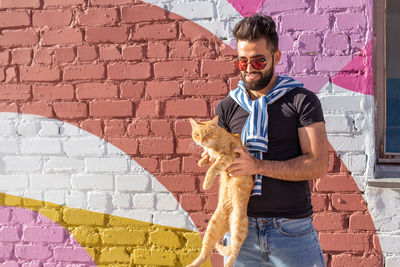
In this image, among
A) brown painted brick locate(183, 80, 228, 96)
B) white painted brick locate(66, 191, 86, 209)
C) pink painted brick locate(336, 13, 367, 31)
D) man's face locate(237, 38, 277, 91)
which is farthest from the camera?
white painted brick locate(66, 191, 86, 209)

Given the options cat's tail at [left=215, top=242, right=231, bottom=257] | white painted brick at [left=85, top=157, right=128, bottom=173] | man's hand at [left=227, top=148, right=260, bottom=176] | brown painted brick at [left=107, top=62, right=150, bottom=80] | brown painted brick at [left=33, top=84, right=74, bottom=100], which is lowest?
cat's tail at [left=215, top=242, right=231, bottom=257]

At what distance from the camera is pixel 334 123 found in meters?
2.66

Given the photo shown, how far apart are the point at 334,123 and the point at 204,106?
782mm

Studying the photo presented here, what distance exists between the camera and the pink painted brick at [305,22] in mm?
2664

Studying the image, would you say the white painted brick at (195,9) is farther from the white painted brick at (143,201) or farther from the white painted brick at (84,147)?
the white painted brick at (143,201)

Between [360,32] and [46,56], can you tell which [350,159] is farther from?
[46,56]

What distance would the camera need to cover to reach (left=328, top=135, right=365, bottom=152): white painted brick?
265 centimetres

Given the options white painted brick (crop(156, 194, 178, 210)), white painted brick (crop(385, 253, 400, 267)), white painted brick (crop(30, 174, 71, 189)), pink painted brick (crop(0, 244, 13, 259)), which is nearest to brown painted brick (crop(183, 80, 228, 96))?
white painted brick (crop(156, 194, 178, 210))

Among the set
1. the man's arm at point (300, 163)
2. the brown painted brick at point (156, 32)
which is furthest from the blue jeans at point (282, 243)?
the brown painted brick at point (156, 32)

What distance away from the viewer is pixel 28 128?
304 centimetres

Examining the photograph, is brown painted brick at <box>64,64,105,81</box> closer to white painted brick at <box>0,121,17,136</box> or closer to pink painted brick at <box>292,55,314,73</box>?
white painted brick at <box>0,121,17,136</box>

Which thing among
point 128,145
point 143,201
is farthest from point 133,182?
point 128,145

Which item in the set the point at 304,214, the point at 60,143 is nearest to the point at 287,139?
the point at 304,214

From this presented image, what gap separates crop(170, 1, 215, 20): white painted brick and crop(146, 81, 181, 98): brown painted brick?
428mm
